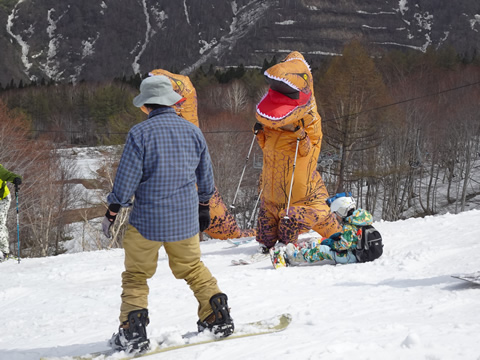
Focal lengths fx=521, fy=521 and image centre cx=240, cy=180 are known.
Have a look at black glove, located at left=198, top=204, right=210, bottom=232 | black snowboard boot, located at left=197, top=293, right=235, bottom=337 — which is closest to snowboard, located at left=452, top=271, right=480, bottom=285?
black snowboard boot, located at left=197, top=293, right=235, bottom=337

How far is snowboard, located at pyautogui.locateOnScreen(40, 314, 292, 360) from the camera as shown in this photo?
9.96ft

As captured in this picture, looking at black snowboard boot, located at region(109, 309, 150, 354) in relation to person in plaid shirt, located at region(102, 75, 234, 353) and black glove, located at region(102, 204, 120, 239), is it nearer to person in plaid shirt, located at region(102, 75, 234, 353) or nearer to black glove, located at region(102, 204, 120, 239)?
person in plaid shirt, located at region(102, 75, 234, 353)

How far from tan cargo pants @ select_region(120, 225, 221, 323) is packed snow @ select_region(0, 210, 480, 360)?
29cm

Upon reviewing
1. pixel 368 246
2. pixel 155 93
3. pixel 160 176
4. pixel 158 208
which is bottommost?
pixel 368 246

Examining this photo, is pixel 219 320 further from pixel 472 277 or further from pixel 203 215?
pixel 472 277

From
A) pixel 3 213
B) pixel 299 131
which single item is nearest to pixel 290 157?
pixel 299 131

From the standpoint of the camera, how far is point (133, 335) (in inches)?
120

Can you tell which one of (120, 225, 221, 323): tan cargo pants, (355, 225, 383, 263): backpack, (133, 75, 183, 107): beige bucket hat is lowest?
(355, 225, 383, 263): backpack

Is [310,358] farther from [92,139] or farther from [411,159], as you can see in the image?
[92,139]

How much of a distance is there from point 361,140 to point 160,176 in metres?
23.1

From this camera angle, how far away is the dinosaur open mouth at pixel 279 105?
666 centimetres

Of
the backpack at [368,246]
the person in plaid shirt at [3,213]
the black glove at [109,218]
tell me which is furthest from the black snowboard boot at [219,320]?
the person in plaid shirt at [3,213]

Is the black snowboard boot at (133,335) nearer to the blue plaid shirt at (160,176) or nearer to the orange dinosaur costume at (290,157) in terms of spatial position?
the blue plaid shirt at (160,176)

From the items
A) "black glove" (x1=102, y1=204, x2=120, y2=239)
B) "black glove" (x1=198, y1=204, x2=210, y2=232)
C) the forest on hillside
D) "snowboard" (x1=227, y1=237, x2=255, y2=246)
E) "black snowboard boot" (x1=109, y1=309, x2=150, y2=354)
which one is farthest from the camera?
the forest on hillside
